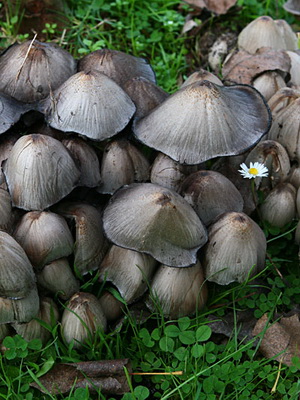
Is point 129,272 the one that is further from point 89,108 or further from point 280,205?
point 280,205

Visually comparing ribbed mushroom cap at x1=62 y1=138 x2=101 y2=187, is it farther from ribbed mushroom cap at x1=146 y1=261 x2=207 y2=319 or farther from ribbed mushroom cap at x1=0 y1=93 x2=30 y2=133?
ribbed mushroom cap at x1=146 y1=261 x2=207 y2=319

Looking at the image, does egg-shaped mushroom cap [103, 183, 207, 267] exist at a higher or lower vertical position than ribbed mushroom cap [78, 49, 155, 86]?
lower

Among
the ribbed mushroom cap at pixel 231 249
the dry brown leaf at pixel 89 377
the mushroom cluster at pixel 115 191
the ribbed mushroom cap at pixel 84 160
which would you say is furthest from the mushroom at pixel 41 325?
the ribbed mushroom cap at pixel 231 249

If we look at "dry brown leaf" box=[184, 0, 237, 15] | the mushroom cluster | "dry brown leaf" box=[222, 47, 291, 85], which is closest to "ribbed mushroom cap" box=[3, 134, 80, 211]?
the mushroom cluster

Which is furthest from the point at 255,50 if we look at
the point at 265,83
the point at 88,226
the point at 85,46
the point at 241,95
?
the point at 88,226

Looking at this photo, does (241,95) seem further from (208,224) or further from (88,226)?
(88,226)

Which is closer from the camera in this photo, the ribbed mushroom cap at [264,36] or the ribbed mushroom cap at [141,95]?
the ribbed mushroom cap at [141,95]

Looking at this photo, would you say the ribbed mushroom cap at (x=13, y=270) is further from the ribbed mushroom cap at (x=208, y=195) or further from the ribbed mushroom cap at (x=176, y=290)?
the ribbed mushroom cap at (x=208, y=195)
